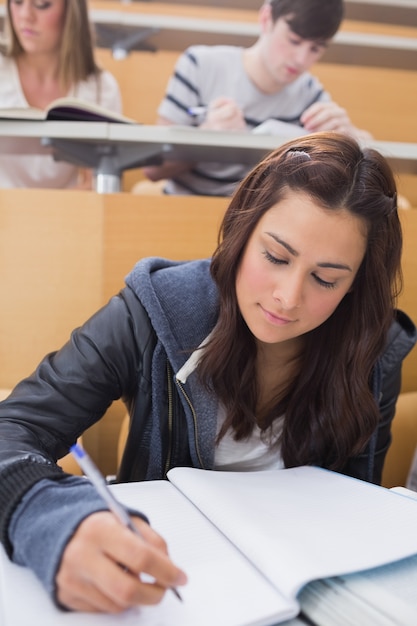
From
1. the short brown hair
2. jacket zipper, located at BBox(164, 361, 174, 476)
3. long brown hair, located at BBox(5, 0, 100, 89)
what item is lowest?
jacket zipper, located at BBox(164, 361, 174, 476)

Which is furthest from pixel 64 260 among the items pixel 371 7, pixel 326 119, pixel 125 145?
pixel 371 7

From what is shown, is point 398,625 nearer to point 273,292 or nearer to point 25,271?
point 273,292

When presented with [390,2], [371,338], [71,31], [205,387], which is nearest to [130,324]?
[205,387]

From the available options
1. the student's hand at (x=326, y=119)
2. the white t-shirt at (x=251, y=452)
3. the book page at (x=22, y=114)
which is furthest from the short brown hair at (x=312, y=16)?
the white t-shirt at (x=251, y=452)

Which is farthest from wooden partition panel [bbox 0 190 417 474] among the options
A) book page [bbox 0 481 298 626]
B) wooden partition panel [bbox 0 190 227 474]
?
book page [bbox 0 481 298 626]

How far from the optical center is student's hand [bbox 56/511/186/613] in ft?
1.35

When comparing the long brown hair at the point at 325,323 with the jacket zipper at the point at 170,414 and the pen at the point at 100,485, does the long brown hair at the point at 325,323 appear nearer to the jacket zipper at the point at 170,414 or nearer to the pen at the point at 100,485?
the jacket zipper at the point at 170,414

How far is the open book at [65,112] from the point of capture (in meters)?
1.11

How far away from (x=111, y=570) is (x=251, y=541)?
15 cm

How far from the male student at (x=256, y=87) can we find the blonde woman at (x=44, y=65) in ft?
0.85

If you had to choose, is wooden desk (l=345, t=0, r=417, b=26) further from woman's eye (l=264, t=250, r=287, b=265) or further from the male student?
woman's eye (l=264, t=250, r=287, b=265)

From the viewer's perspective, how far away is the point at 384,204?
794 millimetres

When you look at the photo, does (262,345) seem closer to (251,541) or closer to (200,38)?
(251,541)

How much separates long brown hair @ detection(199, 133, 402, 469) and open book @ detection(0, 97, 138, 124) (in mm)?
442
